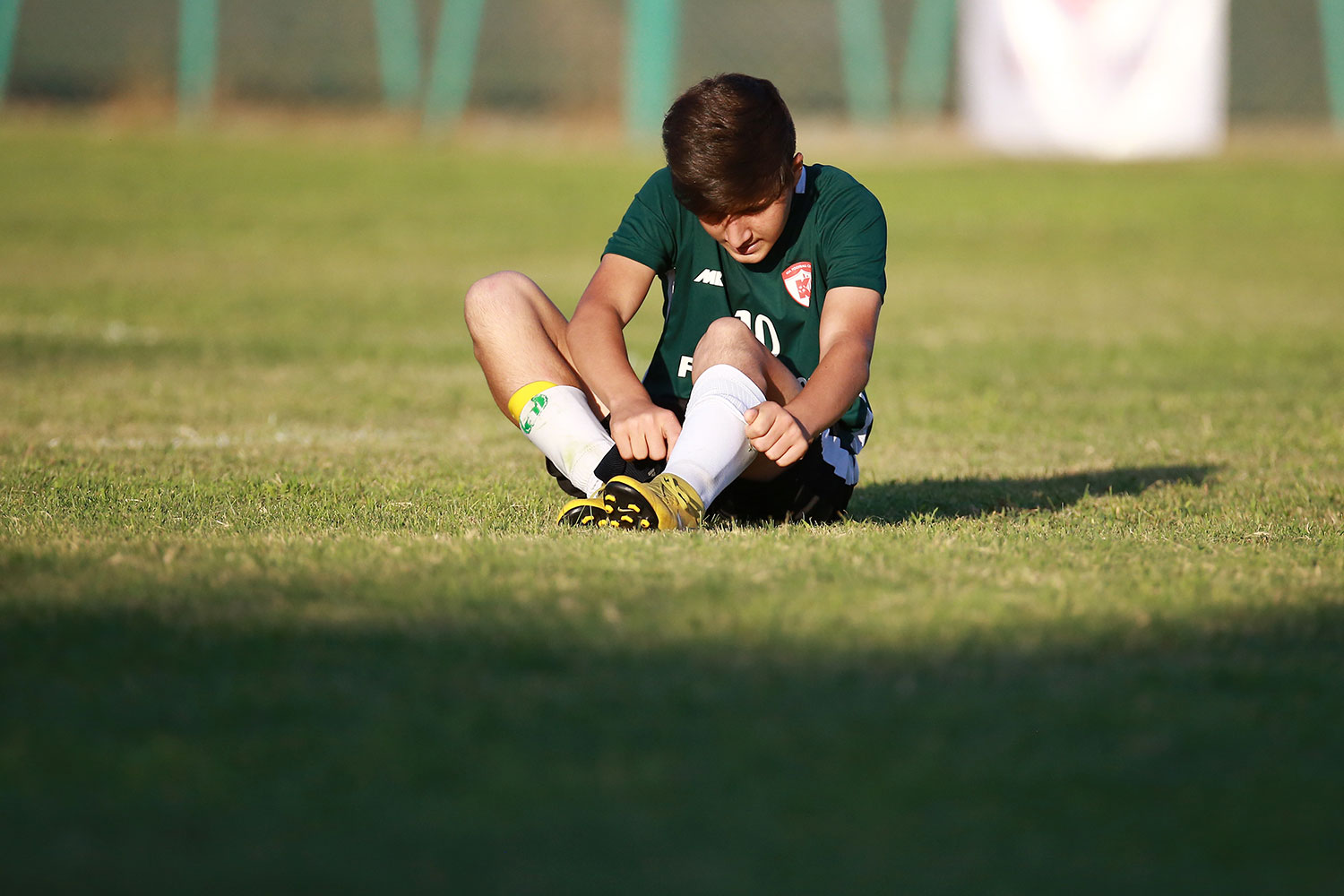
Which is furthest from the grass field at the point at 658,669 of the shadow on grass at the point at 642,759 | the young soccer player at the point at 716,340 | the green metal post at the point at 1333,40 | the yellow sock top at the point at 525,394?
the green metal post at the point at 1333,40

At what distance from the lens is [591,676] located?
260 cm

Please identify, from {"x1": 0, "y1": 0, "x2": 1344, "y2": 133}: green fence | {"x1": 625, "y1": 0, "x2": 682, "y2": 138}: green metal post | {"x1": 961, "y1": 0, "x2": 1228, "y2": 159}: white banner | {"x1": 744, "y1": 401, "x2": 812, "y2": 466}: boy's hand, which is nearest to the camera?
{"x1": 744, "y1": 401, "x2": 812, "y2": 466}: boy's hand

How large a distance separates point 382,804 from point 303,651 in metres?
0.63

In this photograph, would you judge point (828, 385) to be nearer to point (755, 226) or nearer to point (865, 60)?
point (755, 226)

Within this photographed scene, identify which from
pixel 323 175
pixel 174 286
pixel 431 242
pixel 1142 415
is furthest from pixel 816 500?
pixel 323 175

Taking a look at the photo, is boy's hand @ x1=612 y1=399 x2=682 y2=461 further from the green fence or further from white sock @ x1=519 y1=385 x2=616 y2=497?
the green fence

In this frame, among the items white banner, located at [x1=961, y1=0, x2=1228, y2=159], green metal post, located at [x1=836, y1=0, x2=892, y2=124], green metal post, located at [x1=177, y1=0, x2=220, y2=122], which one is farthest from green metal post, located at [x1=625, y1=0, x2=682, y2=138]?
green metal post, located at [x1=177, y1=0, x2=220, y2=122]

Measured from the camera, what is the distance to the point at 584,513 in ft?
12.5

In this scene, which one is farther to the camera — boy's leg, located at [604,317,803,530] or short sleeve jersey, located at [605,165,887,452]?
short sleeve jersey, located at [605,165,887,452]

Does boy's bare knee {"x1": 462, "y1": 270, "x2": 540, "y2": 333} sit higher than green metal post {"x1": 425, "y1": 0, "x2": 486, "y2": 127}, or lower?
higher

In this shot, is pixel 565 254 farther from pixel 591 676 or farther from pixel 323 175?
pixel 591 676

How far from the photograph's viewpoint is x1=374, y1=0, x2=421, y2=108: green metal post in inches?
810

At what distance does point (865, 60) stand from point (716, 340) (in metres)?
18.1

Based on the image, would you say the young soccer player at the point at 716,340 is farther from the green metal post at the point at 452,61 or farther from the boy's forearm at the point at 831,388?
the green metal post at the point at 452,61
